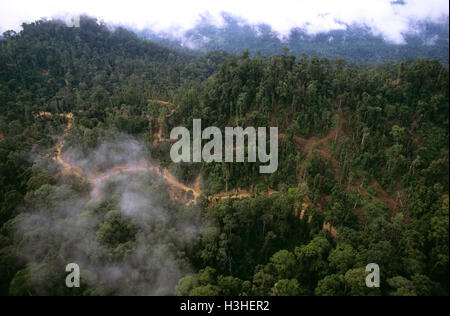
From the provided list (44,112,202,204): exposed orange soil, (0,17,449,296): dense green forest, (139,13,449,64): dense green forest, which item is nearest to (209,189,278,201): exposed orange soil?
(0,17,449,296): dense green forest

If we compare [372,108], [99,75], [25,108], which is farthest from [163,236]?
[99,75]

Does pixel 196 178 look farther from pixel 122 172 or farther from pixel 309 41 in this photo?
pixel 309 41

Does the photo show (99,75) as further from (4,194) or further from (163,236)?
(163,236)

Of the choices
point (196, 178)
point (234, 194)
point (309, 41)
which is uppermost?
point (309, 41)

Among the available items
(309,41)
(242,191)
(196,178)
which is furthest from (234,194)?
(309,41)

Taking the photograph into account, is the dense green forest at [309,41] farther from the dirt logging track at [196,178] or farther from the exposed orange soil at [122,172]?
the exposed orange soil at [122,172]

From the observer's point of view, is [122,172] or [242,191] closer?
[242,191]

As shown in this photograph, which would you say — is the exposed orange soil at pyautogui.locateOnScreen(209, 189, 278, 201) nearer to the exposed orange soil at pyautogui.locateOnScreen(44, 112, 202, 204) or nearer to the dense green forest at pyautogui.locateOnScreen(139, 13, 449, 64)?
the exposed orange soil at pyautogui.locateOnScreen(44, 112, 202, 204)

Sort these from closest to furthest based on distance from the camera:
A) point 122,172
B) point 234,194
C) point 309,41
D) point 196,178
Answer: point 234,194, point 196,178, point 122,172, point 309,41
